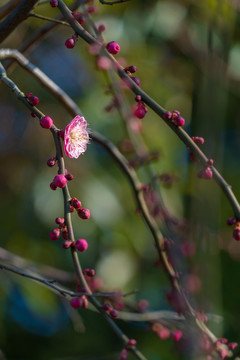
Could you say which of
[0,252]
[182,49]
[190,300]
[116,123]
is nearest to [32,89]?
[116,123]

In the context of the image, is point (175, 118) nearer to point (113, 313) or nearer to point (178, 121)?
point (178, 121)

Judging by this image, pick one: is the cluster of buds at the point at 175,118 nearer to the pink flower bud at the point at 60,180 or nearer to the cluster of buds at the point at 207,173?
the cluster of buds at the point at 207,173

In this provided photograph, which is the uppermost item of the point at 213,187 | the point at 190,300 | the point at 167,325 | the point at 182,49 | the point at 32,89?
the point at 182,49

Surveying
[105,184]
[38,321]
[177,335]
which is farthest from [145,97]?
[38,321]

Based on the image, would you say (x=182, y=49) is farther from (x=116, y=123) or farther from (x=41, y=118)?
(x=41, y=118)

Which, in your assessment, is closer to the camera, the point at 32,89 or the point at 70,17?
the point at 70,17

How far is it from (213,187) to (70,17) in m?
0.36

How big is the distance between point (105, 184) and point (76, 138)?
1274mm

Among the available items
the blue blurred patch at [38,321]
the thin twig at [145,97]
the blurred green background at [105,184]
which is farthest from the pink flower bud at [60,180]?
the blue blurred patch at [38,321]

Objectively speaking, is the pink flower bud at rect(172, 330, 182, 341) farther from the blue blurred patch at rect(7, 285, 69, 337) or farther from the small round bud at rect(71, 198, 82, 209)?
the blue blurred patch at rect(7, 285, 69, 337)

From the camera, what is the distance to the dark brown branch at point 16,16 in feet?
3.09

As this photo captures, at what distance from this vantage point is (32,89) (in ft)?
7.93

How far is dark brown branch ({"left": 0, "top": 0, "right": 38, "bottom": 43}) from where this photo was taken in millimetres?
942

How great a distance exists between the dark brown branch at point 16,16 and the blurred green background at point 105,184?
999mm
